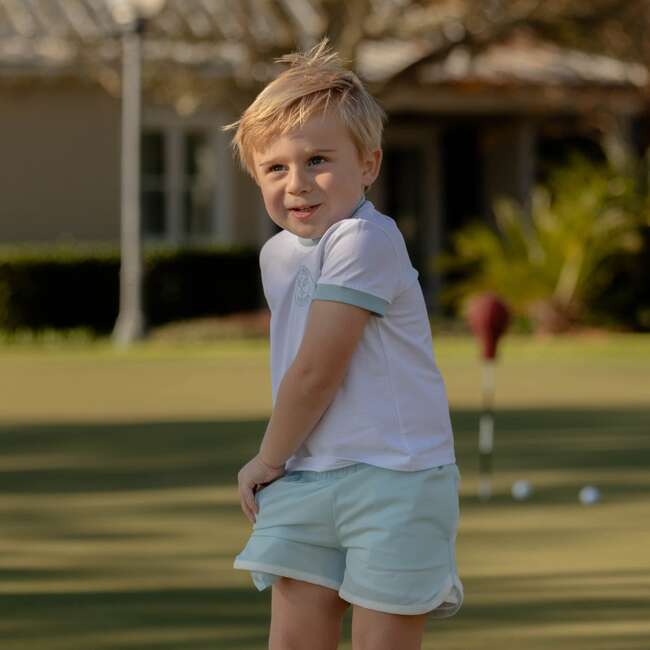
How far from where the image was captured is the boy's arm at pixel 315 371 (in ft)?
12.5

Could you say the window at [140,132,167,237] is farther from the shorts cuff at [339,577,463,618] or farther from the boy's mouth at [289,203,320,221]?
the shorts cuff at [339,577,463,618]

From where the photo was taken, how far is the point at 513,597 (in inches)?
265

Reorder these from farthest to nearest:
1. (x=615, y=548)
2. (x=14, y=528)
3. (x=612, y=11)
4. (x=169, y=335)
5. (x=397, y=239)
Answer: (x=612, y=11), (x=169, y=335), (x=14, y=528), (x=615, y=548), (x=397, y=239)

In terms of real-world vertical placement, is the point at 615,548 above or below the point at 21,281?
below

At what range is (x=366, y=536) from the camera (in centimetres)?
387

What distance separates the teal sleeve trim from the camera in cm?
380

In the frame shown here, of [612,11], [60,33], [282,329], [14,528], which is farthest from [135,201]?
[282,329]

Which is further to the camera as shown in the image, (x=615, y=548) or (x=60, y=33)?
(x=60, y=33)

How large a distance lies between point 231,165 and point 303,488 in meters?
21.1

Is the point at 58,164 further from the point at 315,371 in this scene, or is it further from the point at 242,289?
the point at 315,371

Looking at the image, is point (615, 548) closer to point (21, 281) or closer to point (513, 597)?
point (513, 597)

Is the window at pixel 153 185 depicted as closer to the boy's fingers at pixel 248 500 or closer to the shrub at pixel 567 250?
the shrub at pixel 567 250

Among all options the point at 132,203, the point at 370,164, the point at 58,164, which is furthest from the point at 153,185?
the point at 370,164

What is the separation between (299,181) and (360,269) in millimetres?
271
